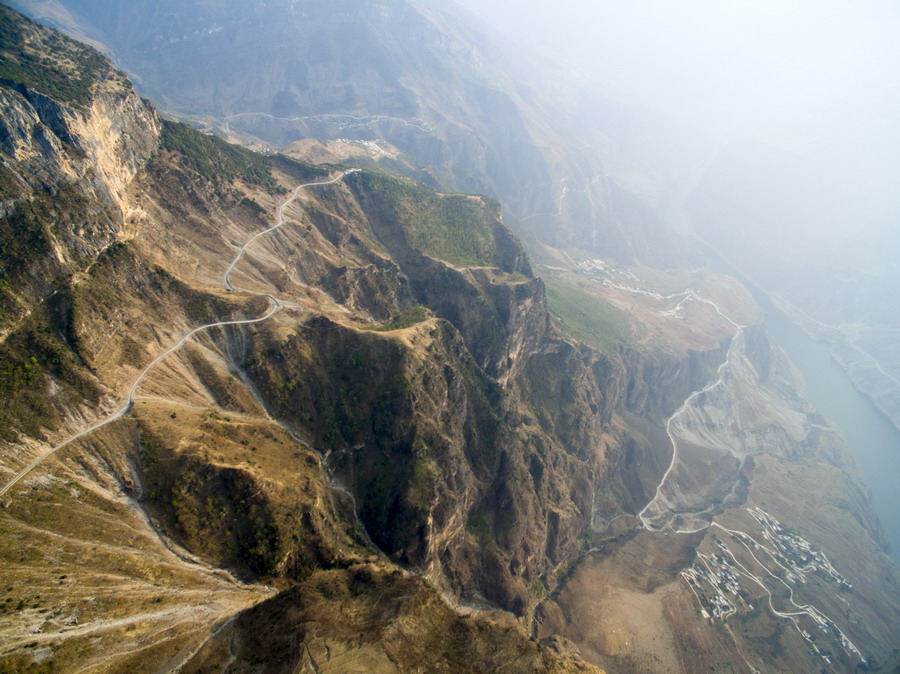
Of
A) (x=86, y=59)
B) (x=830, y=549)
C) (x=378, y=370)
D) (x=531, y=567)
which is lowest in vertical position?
(x=531, y=567)

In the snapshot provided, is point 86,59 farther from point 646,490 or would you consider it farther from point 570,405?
point 646,490

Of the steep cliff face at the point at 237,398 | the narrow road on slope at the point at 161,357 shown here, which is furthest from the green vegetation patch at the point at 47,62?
the narrow road on slope at the point at 161,357

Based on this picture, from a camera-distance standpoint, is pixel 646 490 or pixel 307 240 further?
pixel 646 490

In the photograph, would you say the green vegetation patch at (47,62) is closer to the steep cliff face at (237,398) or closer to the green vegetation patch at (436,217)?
the steep cliff face at (237,398)

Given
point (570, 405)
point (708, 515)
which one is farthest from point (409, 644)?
point (708, 515)

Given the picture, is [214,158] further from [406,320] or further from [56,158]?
[406,320]

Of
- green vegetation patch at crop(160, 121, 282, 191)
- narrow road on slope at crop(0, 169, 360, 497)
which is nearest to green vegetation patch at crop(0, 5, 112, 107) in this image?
green vegetation patch at crop(160, 121, 282, 191)
